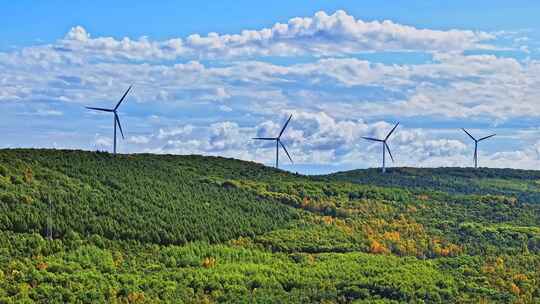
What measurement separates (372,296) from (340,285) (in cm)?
507

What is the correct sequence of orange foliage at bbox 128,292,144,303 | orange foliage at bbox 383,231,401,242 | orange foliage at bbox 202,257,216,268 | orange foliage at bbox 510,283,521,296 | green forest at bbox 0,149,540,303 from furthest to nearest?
orange foliage at bbox 383,231,401,242
orange foliage at bbox 510,283,521,296
orange foliage at bbox 202,257,216,268
green forest at bbox 0,149,540,303
orange foliage at bbox 128,292,144,303

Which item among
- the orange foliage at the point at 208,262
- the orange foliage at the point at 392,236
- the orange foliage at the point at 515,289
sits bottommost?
the orange foliage at the point at 515,289

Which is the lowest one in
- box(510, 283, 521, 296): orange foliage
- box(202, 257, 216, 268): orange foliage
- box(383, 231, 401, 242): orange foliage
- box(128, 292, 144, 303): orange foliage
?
box(510, 283, 521, 296): orange foliage

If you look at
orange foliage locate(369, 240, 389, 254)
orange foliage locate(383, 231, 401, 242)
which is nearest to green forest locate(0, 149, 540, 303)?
orange foliage locate(369, 240, 389, 254)

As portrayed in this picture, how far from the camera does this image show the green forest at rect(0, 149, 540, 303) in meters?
125

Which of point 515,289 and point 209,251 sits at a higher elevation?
point 209,251

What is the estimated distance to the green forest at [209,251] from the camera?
12525 centimetres

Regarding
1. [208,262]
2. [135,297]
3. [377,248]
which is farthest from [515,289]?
[135,297]

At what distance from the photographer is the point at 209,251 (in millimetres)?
152750

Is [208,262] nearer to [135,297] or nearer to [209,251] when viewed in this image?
[209,251]

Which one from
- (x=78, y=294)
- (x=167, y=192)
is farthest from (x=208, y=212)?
(x=78, y=294)

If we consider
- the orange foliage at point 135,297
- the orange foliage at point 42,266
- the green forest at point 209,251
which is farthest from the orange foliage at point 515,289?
the orange foliage at point 42,266

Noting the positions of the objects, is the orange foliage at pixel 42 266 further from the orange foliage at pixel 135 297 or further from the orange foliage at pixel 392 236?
the orange foliage at pixel 392 236

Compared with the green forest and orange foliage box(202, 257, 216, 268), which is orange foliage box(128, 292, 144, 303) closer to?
the green forest
